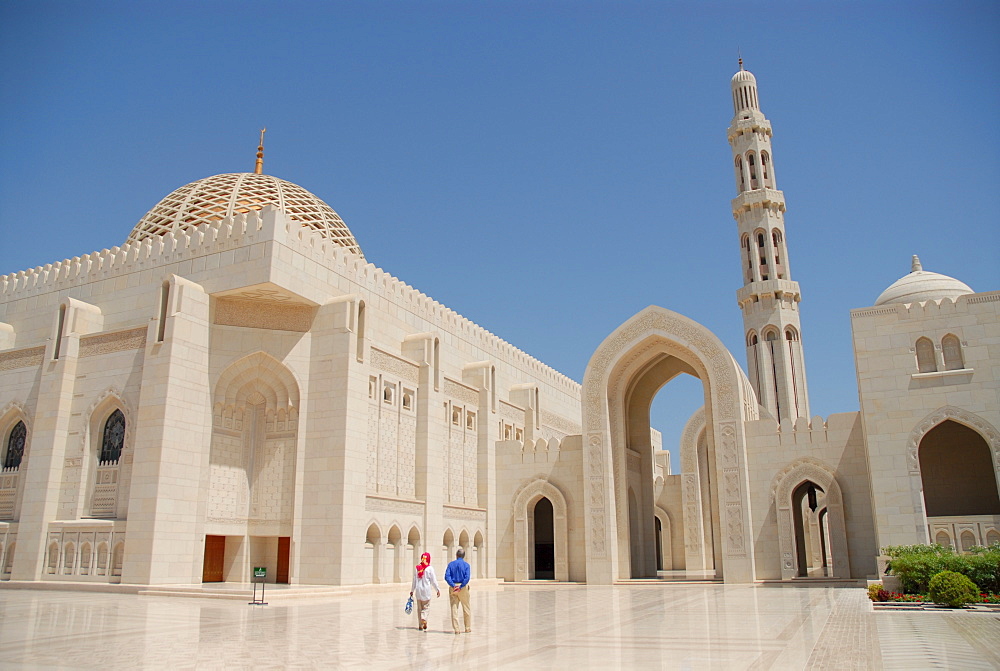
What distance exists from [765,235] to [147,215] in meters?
21.8

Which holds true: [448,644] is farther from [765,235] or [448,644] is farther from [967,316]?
[765,235]

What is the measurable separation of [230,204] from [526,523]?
38.1 ft

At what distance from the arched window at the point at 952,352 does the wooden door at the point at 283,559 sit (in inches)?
572

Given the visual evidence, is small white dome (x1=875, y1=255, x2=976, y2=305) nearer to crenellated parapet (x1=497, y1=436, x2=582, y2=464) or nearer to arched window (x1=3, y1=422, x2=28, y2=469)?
crenellated parapet (x1=497, y1=436, x2=582, y2=464)

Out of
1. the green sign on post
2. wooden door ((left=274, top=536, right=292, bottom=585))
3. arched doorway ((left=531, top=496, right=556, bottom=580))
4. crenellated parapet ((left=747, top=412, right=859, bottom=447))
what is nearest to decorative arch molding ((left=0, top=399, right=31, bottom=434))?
wooden door ((left=274, top=536, right=292, bottom=585))

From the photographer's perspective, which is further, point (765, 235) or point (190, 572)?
point (765, 235)

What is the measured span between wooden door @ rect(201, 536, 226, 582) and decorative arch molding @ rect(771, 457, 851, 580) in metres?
12.6

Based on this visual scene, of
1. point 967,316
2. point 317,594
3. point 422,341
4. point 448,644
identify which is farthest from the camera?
point 422,341

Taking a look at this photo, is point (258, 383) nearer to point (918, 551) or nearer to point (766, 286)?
point (918, 551)

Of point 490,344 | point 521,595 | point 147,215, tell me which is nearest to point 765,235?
point 490,344

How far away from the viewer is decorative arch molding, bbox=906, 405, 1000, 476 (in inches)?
593

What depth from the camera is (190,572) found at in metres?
14.5

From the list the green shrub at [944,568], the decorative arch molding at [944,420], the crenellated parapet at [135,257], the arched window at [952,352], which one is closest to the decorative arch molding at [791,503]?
the decorative arch molding at [944,420]

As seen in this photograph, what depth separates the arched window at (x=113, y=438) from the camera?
15.8 metres
